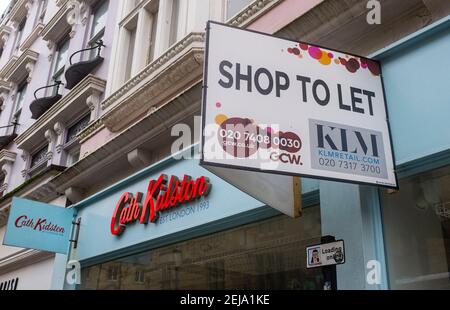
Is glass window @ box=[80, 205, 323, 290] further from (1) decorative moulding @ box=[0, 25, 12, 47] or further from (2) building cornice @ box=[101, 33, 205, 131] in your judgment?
(1) decorative moulding @ box=[0, 25, 12, 47]

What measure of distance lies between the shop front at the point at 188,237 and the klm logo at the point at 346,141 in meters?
1.22

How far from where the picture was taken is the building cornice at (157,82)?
8352 millimetres

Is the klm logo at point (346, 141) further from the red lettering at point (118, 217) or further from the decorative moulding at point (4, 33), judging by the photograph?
the decorative moulding at point (4, 33)

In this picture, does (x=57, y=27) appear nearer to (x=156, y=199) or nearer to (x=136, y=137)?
(x=136, y=137)

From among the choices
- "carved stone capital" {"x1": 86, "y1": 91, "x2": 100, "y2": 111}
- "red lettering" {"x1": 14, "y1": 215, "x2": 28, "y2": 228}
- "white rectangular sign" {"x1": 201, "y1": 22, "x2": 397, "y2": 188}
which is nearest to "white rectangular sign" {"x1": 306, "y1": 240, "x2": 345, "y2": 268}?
"white rectangular sign" {"x1": 201, "y1": 22, "x2": 397, "y2": 188}

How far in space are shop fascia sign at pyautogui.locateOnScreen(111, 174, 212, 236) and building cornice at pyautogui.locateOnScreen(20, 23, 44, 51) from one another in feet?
39.7

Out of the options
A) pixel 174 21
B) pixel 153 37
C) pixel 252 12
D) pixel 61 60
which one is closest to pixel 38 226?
pixel 153 37

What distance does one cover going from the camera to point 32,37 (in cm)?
1848

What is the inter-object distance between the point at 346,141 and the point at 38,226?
703 cm

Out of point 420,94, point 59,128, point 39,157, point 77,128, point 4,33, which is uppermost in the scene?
point 4,33

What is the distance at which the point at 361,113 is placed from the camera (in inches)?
186

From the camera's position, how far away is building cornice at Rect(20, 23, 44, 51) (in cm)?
1805
